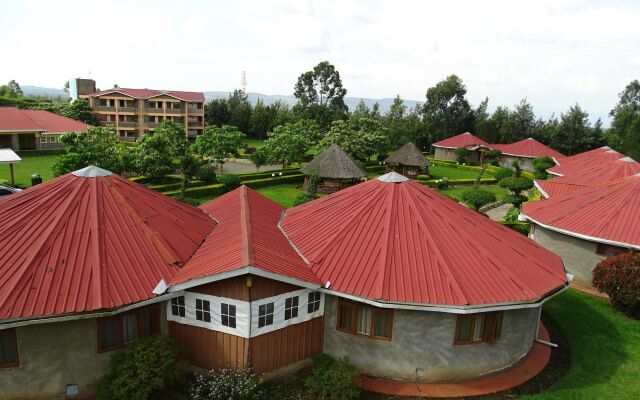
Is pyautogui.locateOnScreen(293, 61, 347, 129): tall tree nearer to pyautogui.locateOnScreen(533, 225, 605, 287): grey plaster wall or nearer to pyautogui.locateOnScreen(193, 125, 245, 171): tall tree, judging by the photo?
pyautogui.locateOnScreen(193, 125, 245, 171): tall tree

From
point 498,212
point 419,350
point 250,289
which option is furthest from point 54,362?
point 498,212

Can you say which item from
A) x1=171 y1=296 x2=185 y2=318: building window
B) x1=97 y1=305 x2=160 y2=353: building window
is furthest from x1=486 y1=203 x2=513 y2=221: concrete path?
x1=97 y1=305 x2=160 y2=353: building window

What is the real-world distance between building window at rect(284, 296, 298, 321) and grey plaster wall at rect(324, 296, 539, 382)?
3.72 ft

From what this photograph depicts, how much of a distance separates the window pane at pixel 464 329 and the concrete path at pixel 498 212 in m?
23.1

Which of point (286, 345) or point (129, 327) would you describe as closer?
point (129, 327)

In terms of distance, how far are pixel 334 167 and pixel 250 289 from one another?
2960cm

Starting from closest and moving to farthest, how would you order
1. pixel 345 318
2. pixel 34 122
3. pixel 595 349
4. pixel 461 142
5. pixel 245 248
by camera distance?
pixel 245 248 < pixel 345 318 < pixel 595 349 < pixel 34 122 < pixel 461 142

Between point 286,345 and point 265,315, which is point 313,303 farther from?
point 265,315

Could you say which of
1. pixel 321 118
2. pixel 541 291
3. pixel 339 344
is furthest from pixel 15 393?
pixel 321 118

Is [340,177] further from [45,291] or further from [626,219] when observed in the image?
[45,291]

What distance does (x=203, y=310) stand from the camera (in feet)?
40.3

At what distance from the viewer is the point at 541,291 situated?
44.0 feet

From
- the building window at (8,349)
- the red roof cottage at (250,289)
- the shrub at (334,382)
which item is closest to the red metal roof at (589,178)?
the red roof cottage at (250,289)

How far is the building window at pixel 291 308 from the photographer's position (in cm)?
1247
